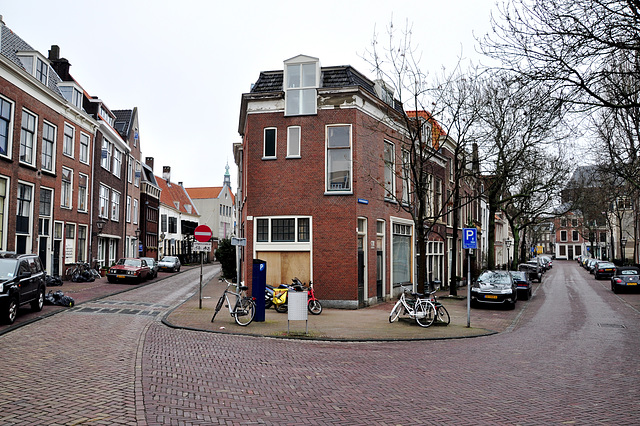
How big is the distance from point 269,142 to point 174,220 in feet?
165

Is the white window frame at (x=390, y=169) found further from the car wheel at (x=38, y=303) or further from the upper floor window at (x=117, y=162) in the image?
the upper floor window at (x=117, y=162)

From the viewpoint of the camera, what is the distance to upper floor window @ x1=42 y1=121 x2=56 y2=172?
2738 centimetres

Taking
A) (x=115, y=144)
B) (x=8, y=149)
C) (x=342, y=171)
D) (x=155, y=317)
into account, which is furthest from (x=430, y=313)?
(x=115, y=144)

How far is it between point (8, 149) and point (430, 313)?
20.3m

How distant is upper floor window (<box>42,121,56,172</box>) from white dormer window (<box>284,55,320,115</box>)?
14.5m

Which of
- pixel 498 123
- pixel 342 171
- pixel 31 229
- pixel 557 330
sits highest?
pixel 498 123

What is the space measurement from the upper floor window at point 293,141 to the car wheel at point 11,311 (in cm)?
1108

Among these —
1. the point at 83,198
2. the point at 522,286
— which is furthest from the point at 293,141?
the point at 83,198

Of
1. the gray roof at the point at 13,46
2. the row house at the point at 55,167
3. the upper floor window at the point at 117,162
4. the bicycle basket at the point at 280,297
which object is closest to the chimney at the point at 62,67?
the row house at the point at 55,167

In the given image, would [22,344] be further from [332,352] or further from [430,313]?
[430,313]

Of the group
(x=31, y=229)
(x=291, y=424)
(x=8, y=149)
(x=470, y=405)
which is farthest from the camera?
(x=31, y=229)

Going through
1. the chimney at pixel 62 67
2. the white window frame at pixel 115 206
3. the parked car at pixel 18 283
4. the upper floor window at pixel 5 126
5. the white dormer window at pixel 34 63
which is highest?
the chimney at pixel 62 67

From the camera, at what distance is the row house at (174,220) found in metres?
63.9

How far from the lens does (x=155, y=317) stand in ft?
53.7
